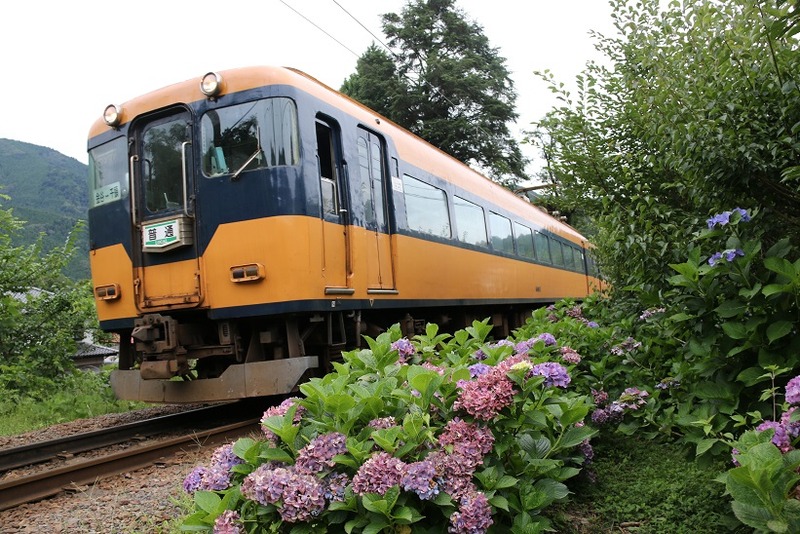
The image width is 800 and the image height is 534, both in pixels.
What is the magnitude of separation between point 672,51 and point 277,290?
330cm

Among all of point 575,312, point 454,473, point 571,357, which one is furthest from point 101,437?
point 454,473

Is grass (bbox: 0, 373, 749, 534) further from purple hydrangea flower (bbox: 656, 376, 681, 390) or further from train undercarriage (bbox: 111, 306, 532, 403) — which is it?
train undercarriage (bbox: 111, 306, 532, 403)

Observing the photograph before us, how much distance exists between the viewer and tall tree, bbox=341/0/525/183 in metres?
28.0

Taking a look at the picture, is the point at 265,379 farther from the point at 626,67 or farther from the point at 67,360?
the point at 67,360

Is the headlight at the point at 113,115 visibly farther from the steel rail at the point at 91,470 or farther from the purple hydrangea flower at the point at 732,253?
the purple hydrangea flower at the point at 732,253

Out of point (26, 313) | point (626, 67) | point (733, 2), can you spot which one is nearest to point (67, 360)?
point (26, 313)

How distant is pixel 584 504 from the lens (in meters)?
2.86

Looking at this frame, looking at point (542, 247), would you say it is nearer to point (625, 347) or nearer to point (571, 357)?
point (625, 347)

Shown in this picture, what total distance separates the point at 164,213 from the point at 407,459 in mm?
4332

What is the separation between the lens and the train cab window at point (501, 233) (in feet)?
33.6

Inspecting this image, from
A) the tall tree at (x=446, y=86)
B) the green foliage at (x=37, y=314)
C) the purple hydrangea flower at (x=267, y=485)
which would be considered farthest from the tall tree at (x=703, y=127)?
the tall tree at (x=446, y=86)

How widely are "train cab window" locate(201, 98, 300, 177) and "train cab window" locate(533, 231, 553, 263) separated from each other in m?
8.59

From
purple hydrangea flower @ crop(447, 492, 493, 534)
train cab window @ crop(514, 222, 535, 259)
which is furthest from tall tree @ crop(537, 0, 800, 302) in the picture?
train cab window @ crop(514, 222, 535, 259)

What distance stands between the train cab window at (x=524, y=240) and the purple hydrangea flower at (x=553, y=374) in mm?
9300
